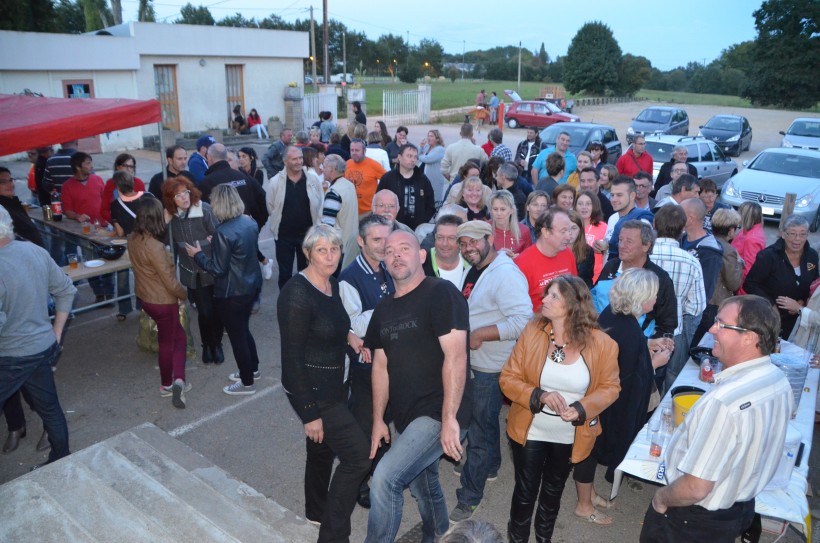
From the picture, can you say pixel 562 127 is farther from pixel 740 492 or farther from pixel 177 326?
pixel 740 492

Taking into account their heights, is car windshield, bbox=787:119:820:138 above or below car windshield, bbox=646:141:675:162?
above

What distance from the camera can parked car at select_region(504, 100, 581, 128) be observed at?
2964 cm

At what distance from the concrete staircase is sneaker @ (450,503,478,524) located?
0.98 meters

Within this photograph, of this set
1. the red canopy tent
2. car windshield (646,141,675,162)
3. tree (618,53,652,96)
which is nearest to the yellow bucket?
the red canopy tent

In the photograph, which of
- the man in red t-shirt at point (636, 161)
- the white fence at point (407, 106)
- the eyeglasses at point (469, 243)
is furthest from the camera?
the white fence at point (407, 106)

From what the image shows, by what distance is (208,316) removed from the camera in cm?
605

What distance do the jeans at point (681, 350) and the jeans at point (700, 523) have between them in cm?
204

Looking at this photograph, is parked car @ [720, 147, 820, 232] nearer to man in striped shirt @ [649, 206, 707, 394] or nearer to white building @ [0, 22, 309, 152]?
man in striped shirt @ [649, 206, 707, 394]

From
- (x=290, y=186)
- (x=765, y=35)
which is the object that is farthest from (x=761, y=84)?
(x=290, y=186)

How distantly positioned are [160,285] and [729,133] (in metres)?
23.5

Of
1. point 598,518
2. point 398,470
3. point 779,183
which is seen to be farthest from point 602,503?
point 779,183

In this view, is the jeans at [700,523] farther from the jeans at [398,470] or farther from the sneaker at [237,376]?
the sneaker at [237,376]

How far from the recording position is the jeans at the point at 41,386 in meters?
3.97

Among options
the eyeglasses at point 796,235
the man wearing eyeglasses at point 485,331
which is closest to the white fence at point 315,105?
the eyeglasses at point 796,235
